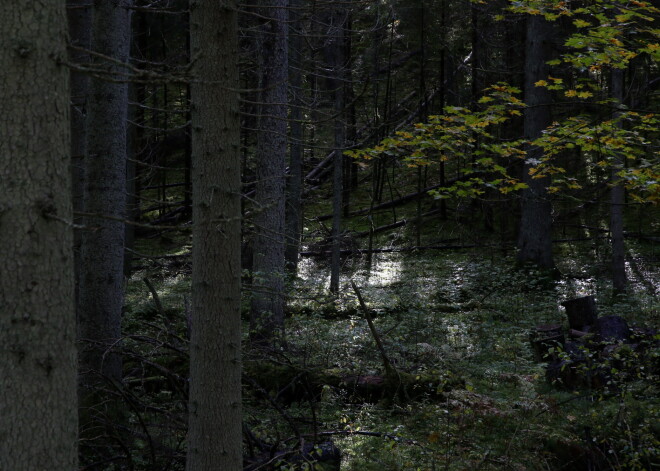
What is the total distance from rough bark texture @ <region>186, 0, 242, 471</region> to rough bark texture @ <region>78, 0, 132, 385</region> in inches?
76.8

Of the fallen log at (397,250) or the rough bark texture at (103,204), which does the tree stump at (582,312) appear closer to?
the rough bark texture at (103,204)

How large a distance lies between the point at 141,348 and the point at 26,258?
516cm

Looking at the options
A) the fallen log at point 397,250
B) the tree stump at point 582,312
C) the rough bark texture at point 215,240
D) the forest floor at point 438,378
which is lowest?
the fallen log at point 397,250

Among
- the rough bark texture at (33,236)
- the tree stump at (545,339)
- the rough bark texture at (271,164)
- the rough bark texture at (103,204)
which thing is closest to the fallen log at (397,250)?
the rough bark texture at (271,164)

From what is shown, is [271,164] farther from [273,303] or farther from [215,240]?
[215,240]

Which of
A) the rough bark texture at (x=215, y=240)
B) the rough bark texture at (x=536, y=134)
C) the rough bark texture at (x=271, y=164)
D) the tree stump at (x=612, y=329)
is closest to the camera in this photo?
the rough bark texture at (x=215, y=240)

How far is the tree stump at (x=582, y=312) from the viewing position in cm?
895

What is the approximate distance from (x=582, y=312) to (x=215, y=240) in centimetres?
699

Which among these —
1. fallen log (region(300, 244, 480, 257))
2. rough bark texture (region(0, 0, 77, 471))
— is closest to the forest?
rough bark texture (region(0, 0, 77, 471))

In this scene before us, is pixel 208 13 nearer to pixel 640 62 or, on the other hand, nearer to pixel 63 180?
pixel 63 180

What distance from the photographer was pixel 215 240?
12.8ft

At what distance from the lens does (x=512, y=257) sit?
17406 millimetres

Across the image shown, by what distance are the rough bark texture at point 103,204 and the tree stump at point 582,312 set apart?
22.0 feet

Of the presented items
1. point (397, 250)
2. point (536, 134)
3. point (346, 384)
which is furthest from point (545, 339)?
point (397, 250)
